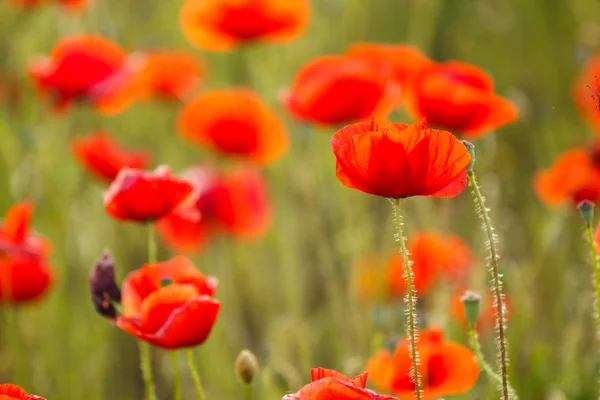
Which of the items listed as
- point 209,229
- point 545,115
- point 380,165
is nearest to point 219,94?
point 209,229

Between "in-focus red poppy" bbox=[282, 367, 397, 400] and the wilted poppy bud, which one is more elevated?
the wilted poppy bud

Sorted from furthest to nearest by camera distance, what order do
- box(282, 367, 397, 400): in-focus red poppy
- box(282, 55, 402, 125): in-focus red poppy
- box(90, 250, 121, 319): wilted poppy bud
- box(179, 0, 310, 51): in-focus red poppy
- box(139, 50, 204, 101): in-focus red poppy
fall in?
box(139, 50, 204, 101): in-focus red poppy < box(179, 0, 310, 51): in-focus red poppy < box(282, 55, 402, 125): in-focus red poppy < box(90, 250, 121, 319): wilted poppy bud < box(282, 367, 397, 400): in-focus red poppy

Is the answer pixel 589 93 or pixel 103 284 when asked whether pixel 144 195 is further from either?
pixel 589 93

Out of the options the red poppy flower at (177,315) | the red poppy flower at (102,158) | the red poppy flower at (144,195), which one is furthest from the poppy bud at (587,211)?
the red poppy flower at (102,158)

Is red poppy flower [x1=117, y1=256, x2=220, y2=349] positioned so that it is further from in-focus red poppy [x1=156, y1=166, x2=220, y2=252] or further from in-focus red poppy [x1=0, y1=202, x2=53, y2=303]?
in-focus red poppy [x1=156, y1=166, x2=220, y2=252]

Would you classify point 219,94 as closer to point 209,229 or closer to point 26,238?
point 209,229

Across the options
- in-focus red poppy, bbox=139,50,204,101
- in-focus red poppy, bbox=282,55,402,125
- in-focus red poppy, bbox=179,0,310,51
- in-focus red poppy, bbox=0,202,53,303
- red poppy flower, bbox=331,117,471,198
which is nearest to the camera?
red poppy flower, bbox=331,117,471,198

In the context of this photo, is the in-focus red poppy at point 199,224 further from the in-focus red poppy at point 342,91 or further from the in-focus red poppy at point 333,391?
the in-focus red poppy at point 333,391

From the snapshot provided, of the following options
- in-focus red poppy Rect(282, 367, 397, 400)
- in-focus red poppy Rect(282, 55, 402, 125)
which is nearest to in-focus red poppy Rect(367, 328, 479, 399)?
in-focus red poppy Rect(282, 367, 397, 400)
